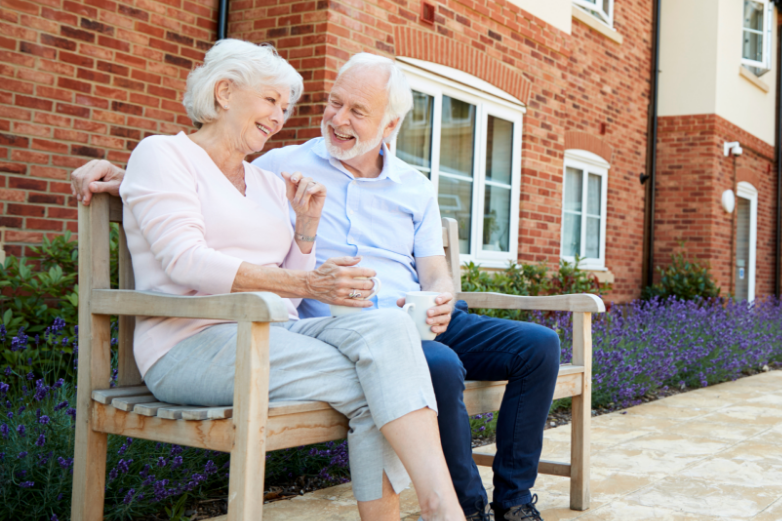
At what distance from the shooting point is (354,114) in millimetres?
2613

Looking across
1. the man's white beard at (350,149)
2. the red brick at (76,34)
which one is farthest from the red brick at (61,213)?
the man's white beard at (350,149)

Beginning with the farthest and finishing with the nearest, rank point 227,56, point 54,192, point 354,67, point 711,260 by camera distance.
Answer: point 711,260
point 54,192
point 354,67
point 227,56

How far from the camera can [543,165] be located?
675 cm

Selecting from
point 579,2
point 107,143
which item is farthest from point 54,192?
point 579,2

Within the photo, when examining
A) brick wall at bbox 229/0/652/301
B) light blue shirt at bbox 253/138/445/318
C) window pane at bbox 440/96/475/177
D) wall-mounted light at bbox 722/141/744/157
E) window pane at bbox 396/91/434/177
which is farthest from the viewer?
wall-mounted light at bbox 722/141/744/157

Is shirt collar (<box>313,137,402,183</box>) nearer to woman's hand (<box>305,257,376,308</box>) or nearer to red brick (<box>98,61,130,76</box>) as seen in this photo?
woman's hand (<box>305,257,376,308</box>)

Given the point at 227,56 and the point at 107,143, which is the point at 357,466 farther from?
the point at 107,143

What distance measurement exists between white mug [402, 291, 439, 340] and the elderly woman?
0.20 metres

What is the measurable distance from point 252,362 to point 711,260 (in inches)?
352

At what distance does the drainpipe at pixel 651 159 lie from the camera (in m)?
9.63

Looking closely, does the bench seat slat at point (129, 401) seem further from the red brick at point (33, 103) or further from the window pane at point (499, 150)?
the window pane at point (499, 150)

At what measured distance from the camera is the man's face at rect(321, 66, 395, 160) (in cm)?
260

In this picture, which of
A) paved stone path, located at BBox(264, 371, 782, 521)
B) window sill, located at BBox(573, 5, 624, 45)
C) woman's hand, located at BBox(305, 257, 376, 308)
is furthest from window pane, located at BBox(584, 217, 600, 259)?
woman's hand, located at BBox(305, 257, 376, 308)

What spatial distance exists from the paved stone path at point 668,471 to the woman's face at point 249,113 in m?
1.21
